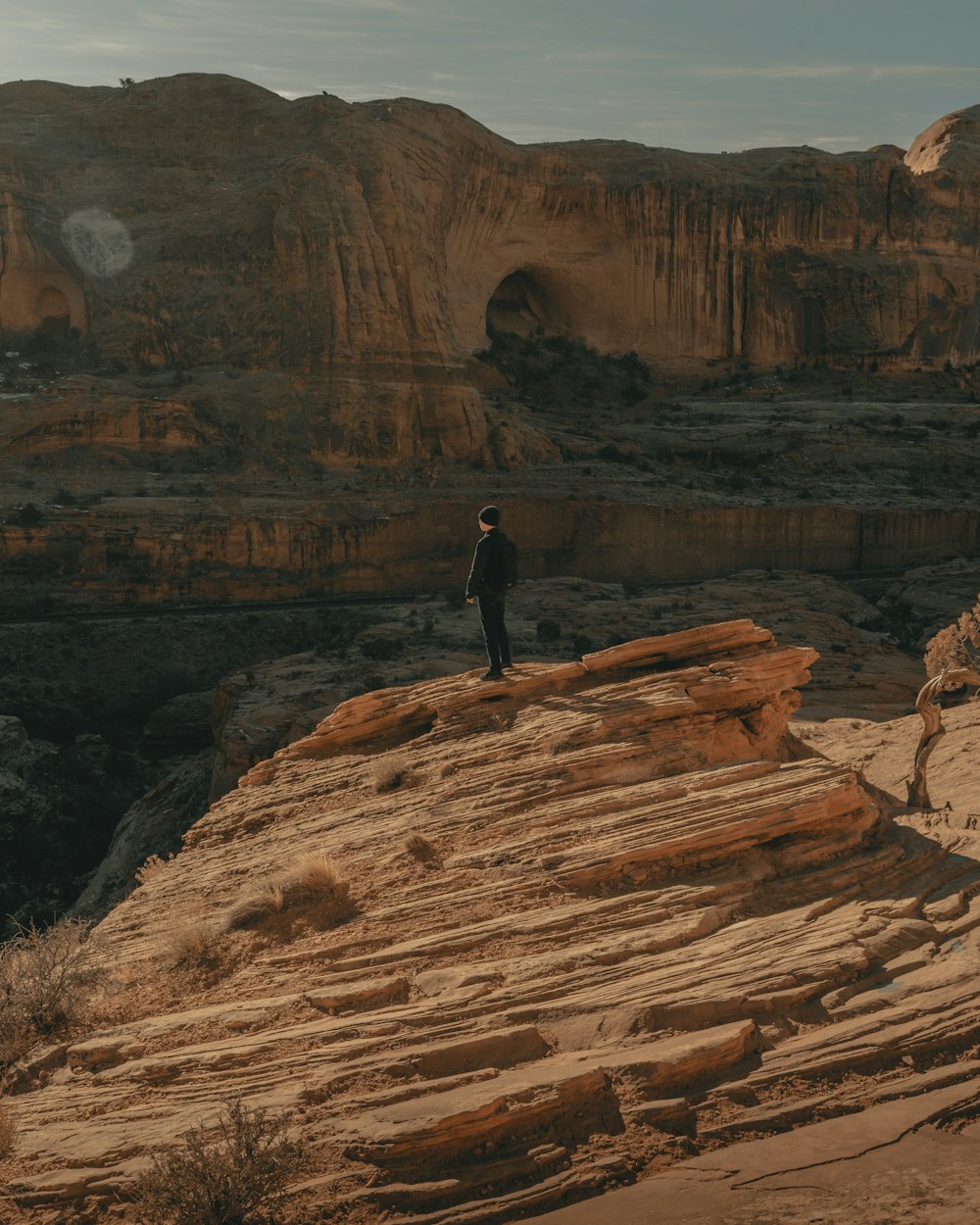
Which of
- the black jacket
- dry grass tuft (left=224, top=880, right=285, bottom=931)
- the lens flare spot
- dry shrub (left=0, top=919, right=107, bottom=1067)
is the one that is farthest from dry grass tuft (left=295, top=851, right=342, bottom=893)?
the lens flare spot

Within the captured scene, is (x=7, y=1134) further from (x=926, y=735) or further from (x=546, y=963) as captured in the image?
(x=926, y=735)

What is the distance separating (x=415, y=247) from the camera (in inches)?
1555

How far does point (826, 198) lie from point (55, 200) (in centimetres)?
2781

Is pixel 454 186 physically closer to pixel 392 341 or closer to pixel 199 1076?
pixel 392 341

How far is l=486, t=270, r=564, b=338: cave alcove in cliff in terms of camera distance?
49.9 metres

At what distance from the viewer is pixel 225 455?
3475 cm

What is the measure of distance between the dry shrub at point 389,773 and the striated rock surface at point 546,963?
0.12 ft

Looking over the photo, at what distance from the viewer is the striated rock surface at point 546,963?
21.6ft

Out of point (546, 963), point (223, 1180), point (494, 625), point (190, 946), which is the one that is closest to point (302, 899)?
point (190, 946)

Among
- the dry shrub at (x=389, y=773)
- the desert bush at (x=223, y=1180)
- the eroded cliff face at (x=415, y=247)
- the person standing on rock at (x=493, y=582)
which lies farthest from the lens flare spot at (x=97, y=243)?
the desert bush at (x=223, y=1180)

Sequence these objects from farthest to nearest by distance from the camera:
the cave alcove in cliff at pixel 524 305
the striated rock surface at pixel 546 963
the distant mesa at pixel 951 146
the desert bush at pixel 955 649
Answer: the distant mesa at pixel 951 146 → the cave alcove in cliff at pixel 524 305 → the desert bush at pixel 955 649 → the striated rock surface at pixel 546 963

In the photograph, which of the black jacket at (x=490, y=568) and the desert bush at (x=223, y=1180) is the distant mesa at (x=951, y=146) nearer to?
the black jacket at (x=490, y=568)

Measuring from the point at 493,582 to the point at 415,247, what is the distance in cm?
2943

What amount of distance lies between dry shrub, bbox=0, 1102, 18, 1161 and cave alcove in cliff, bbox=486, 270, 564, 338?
44.3m
